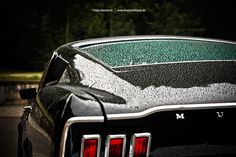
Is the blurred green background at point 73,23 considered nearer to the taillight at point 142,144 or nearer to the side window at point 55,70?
the side window at point 55,70

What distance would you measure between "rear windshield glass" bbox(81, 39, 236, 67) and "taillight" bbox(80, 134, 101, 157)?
0.80 meters

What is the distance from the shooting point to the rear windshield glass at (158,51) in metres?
3.12

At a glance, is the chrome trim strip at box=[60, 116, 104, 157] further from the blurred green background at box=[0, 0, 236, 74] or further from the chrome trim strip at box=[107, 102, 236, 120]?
the blurred green background at box=[0, 0, 236, 74]

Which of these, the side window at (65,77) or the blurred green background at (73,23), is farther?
the blurred green background at (73,23)

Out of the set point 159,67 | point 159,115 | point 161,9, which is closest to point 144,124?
point 159,115

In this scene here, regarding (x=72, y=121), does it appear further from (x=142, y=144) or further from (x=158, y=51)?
(x=158, y=51)

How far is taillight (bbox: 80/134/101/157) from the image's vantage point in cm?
227

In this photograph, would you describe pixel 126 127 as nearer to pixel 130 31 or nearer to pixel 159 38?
pixel 159 38

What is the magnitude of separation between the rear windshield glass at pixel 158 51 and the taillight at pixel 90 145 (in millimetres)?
805

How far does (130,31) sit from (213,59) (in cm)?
3492

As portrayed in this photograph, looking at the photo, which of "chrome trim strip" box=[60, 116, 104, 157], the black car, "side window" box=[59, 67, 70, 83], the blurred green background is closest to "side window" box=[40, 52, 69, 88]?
"side window" box=[59, 67, 70, 83]

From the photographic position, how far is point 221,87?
2463 mm

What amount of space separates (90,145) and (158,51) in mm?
1225

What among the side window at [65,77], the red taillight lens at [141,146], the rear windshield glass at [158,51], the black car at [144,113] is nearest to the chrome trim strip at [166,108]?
the black car at [144,113]
